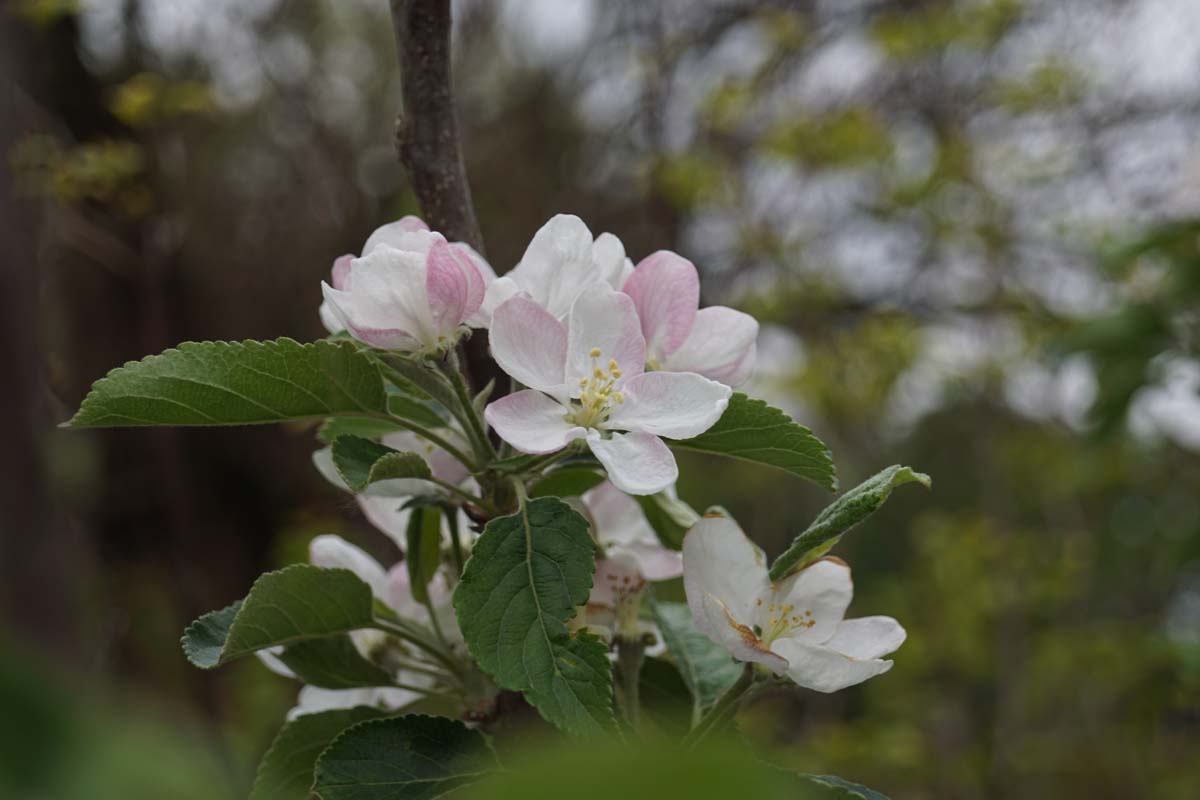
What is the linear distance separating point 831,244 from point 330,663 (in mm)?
3783

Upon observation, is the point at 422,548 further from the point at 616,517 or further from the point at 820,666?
the point at 820,666

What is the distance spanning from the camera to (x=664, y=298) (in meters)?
0.72

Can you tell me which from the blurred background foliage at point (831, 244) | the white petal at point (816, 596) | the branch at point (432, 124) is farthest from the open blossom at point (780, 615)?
the blurred background foliage at point (831, 244)

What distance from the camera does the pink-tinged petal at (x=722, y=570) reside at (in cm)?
67

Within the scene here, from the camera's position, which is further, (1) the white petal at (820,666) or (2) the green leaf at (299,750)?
(2) the green leaf at (299,750)

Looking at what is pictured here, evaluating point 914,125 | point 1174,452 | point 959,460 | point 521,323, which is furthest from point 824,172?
point 521,323

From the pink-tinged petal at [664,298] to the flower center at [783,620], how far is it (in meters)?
0.18

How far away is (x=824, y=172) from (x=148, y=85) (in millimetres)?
2341

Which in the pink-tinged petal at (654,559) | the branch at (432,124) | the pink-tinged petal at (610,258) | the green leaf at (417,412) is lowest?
the pink-tinged petal at (654,559)

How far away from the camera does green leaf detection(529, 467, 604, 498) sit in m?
0.77

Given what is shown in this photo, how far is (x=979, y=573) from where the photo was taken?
3.74 m

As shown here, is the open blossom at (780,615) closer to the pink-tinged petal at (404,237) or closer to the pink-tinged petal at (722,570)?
the pink-tinged petal at (722,570)

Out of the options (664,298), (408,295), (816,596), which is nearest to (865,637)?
(816,596)

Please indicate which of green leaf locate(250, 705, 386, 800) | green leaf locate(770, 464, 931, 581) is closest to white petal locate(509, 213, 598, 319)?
green leaf locate(770, 464, 931, 581)
